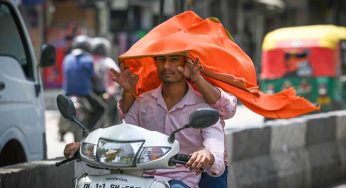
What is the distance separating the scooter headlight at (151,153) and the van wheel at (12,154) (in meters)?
3.53

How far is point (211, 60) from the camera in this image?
501cm

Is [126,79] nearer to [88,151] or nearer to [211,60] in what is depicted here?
[211,60]

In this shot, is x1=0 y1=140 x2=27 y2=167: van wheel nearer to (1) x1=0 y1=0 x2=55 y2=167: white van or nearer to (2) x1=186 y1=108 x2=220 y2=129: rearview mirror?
(1) x1=0 y1=0 x2=55 y2=167: white van

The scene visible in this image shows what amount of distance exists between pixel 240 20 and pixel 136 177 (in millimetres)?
37009

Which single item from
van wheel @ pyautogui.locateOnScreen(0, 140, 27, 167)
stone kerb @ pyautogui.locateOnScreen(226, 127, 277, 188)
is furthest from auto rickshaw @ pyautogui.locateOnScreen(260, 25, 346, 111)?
van wheel @ pyautogui.locateOnScreen(0, 140, 27, 167)

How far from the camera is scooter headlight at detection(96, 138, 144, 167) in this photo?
14.0ft

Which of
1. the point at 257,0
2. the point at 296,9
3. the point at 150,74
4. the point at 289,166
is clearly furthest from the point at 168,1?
the point at 296,9

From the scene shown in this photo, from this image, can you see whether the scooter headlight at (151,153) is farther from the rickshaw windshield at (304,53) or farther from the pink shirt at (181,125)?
the rickshaw windshield at (304,53)

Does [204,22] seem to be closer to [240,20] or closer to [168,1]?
[168,1]

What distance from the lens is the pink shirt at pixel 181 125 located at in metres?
4.74

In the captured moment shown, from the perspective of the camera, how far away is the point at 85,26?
1280 inches

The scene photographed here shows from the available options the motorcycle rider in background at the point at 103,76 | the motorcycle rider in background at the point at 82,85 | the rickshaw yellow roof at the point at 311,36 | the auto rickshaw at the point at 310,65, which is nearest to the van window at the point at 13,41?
the motorcycle rider in background at the point at 82,85

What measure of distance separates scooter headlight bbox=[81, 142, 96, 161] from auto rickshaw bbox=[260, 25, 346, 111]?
51.4 ft

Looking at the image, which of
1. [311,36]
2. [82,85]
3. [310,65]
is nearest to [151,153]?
[82,85]
